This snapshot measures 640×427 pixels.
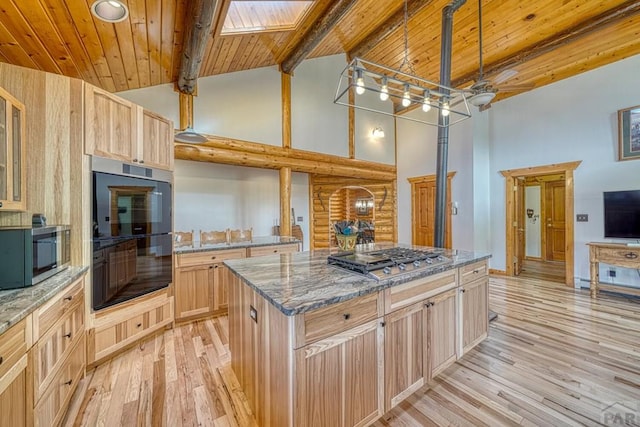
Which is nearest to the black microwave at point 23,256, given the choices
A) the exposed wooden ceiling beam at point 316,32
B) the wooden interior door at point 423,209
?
the exposed wooden ceiling beam at point 316,32

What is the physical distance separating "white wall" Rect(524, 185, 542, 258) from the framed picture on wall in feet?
10.4

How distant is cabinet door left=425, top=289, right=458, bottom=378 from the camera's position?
6.09 ft

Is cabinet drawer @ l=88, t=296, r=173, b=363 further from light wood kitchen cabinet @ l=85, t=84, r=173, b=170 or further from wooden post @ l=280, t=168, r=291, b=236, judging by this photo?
wooden post @ l=280, t=168, r=291, b=236

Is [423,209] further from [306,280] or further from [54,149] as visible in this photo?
[54,149]

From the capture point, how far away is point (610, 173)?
158 inches

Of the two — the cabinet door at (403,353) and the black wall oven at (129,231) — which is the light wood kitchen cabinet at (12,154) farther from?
the cabinet door at (403,353)

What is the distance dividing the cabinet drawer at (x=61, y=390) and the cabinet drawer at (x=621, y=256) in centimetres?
579

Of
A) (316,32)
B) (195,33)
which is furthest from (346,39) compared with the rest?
(195,33)

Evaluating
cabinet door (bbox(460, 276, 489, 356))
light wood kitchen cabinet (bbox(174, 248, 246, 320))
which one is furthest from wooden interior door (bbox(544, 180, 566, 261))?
light wood kitchen cabinet (bbox(174, 248, 246, 320))

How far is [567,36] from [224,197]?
5780mm

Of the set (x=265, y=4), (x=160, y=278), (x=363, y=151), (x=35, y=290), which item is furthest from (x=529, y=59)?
(x=35, y=290)

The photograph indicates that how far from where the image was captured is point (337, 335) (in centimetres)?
133

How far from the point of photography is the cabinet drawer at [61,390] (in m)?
1.36

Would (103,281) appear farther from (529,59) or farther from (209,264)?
(529,59)
